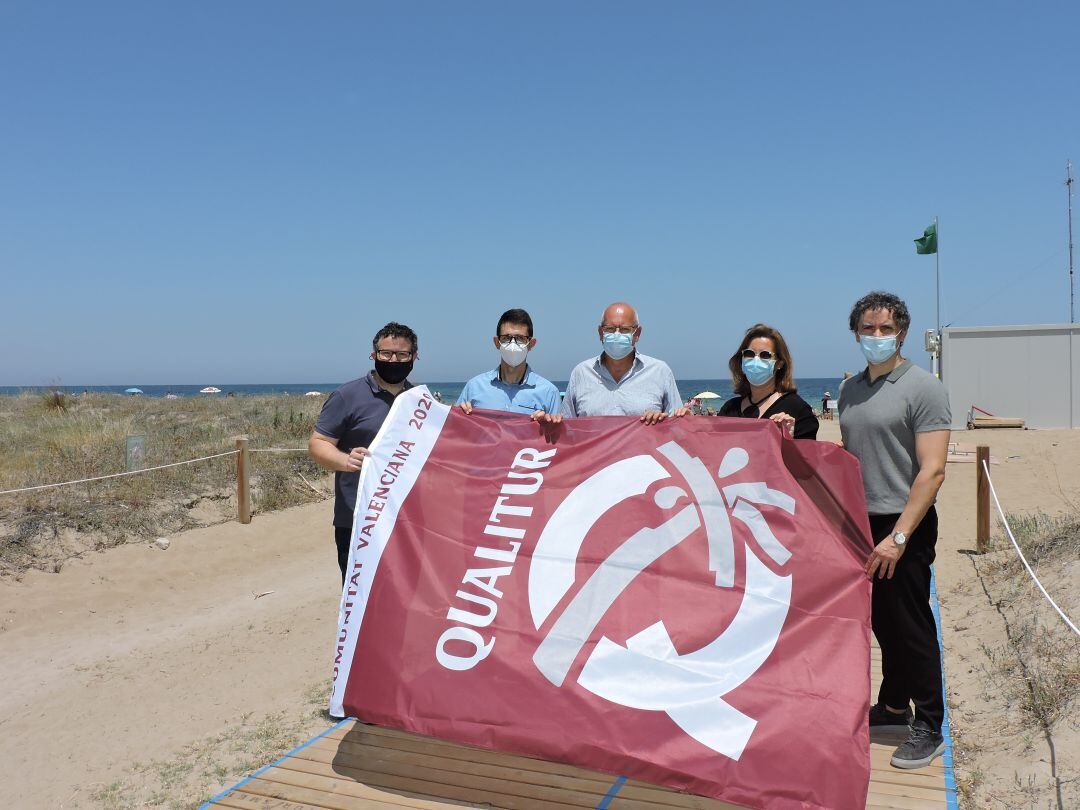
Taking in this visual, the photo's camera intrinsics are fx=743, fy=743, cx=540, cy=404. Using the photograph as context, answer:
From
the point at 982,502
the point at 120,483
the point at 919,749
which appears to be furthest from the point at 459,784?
the point at 120,483

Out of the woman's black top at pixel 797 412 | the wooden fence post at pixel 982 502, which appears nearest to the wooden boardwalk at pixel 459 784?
the woman's black top at pixel 797 412

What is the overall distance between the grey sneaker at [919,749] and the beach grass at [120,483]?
9.03 m

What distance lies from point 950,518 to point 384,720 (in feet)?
35.1

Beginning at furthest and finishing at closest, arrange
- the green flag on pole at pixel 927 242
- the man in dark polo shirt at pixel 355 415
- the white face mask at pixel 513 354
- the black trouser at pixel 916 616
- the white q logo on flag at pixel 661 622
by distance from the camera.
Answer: the green flag on pole at pixel 927 242, the white face mask at pixel 513 354, the man in dark polo shirt at pixel 355 415, the black trouser at pixel 916 616, the white q logo on flag at pixel 661 622

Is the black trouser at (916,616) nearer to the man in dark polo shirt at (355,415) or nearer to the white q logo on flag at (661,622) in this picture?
the white q logo on flag at (661,622)

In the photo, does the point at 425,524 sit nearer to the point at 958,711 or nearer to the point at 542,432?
the point at 542,432

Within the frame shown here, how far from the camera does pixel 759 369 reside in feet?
13.8

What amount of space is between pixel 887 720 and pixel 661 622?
171 centimetres

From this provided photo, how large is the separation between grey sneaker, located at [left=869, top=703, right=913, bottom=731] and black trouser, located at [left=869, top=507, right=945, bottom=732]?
0.96 feet

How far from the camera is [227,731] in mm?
5547

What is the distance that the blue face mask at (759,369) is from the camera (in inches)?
166

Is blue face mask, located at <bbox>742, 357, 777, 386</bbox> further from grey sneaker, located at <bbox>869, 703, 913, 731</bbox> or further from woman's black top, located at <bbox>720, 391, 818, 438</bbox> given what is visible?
grey sneaker, located at <bbox>869, 703, 913, 731</bbox>

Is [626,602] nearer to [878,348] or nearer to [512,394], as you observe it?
[512,394]

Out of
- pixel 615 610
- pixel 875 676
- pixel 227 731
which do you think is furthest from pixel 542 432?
pixel 227 731
